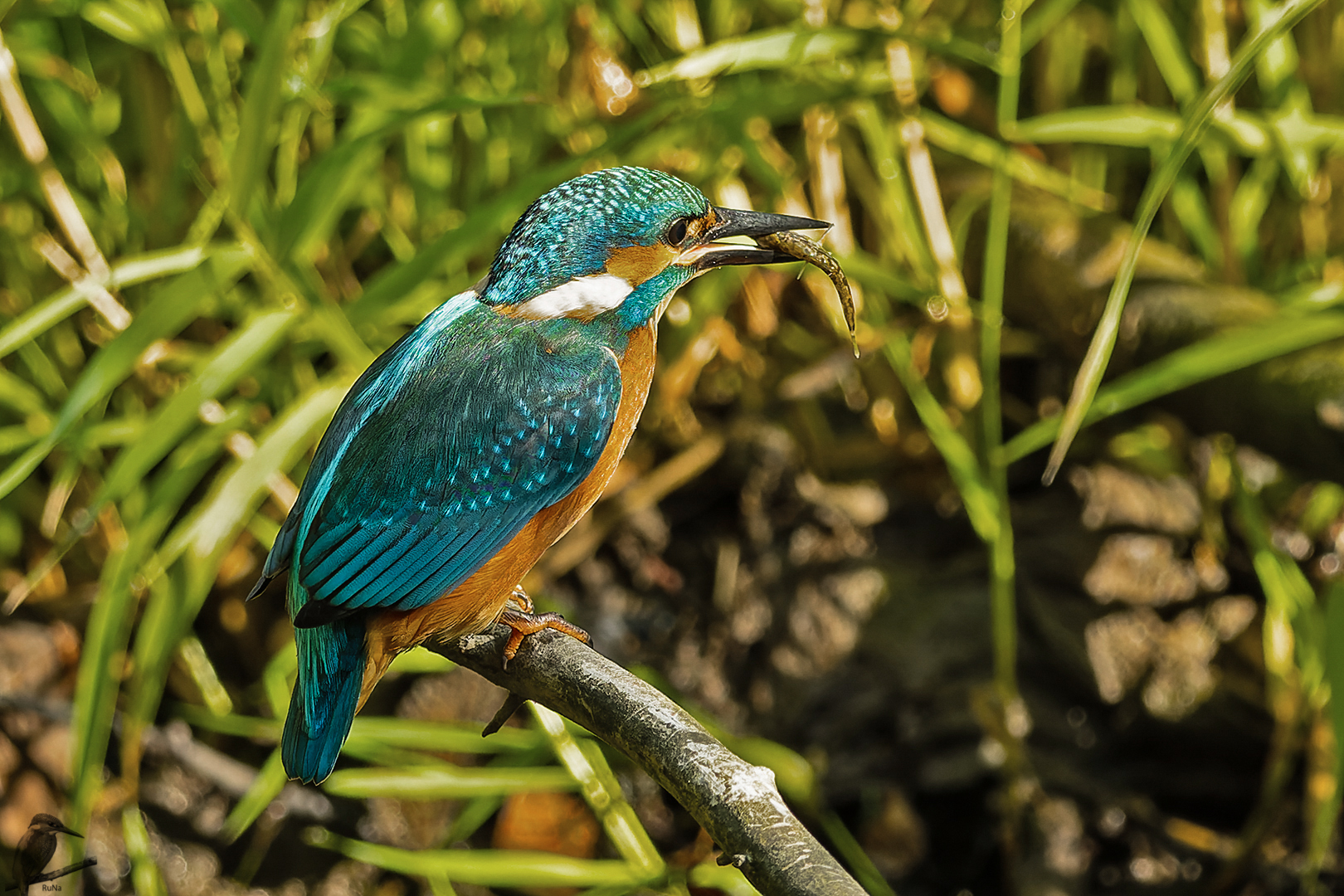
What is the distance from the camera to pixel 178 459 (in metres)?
2.14

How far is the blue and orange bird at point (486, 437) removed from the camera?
1195 mm

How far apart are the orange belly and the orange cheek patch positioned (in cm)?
6

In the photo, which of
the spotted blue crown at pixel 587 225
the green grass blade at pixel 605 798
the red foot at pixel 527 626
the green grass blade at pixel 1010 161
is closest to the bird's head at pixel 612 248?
the spotted blue crown at pixel 587 225

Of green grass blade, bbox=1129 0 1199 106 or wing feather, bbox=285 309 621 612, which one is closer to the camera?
wing feather, bbox=285 309 621 612

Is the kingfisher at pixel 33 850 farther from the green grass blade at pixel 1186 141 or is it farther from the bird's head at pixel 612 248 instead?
the green grass blade at pixel 1186 141

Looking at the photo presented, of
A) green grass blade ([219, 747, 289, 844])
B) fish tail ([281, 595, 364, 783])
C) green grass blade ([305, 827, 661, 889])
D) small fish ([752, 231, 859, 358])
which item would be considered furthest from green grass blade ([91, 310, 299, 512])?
small fish ([752, 231, 859, 358])

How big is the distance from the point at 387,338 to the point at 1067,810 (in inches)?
59.3

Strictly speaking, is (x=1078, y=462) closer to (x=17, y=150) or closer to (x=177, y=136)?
(x=177, y=136)

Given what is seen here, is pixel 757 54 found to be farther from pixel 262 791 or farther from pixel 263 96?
pixel 262 791

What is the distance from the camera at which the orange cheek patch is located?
4.28 ft

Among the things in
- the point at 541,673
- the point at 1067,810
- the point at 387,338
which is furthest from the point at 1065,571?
the point at 541,673

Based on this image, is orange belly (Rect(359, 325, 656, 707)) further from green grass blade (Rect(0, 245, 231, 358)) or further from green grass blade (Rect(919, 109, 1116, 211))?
green grass blade (Rect(919, 109, 1116, 211))

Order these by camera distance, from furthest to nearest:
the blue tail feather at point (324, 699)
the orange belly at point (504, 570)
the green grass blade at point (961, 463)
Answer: the green grass blade at point (961, 463)
the orange belly at point (504, 570)
the blue tail feather at point (324, 699)

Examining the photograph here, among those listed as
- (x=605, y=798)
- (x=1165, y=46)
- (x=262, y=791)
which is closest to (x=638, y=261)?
(x=605, y=798)
